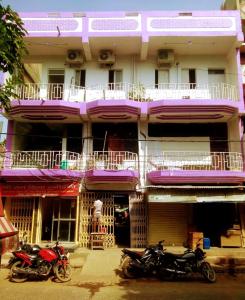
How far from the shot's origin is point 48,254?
364 inches

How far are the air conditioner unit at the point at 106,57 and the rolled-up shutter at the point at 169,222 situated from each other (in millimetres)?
7007

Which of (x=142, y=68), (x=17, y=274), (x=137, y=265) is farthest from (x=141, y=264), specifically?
(x=142, y=68)

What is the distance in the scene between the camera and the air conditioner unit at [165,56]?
15484 millimetres

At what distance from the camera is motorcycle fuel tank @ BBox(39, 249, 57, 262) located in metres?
9.19

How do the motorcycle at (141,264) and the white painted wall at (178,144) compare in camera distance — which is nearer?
the motorcycle at (141,264)

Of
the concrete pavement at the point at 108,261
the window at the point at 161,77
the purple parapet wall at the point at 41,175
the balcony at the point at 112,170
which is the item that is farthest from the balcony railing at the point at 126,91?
the concrete pavement at the point at 108,261

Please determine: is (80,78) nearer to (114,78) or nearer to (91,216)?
(114,78)

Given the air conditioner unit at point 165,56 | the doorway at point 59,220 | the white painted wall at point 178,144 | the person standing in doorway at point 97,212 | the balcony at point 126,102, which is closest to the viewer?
the person standing in doorway at point 97,212

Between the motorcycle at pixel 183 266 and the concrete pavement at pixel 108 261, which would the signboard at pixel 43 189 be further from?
the motorcycle at pixel 183 266

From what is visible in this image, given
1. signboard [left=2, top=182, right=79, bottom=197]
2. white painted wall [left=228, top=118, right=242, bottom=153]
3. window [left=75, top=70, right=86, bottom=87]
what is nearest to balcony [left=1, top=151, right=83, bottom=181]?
signboard [left=2, top=182, right=79, bottom=197]

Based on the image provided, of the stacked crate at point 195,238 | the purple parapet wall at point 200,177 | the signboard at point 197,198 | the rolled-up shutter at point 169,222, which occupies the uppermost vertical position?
the purple parapet wall at point 200,177

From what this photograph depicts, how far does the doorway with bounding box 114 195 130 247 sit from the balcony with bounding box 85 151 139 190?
921mm

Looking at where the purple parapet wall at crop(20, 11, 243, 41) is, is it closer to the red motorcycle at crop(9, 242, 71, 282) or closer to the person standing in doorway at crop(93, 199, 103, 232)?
the person standing in doorway at crop(93, 199, 103, 232)

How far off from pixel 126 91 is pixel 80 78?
245 centimetres
